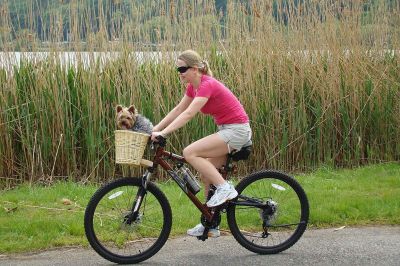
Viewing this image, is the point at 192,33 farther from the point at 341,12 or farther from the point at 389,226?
the point at 389,226

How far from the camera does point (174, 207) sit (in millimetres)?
7125

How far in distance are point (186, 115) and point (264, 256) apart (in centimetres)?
138

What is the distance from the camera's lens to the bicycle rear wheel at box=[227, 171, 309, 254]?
5.75m

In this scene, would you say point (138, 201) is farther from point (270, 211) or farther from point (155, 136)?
point (270, 211)

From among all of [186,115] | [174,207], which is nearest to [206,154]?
[186,115]

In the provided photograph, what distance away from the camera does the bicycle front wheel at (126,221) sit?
5.45m

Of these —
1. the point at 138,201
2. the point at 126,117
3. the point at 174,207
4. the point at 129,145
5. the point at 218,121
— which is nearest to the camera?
the point at 129,145

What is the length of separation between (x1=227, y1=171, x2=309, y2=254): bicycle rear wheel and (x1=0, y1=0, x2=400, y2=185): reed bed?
3.00 m

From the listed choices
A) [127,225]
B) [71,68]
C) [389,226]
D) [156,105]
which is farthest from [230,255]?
[71,68]

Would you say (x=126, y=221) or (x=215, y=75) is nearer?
(x=126, y=221)

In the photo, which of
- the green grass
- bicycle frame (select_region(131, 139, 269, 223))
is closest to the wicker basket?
bicycle frame (select_region(131, 139, 269, 223))

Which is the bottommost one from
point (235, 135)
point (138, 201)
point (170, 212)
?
point (170, 212)

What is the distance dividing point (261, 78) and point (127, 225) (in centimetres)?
417

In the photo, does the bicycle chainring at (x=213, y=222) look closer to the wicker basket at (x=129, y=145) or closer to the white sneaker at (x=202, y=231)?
the white sneaker at (x=202, y=231)
